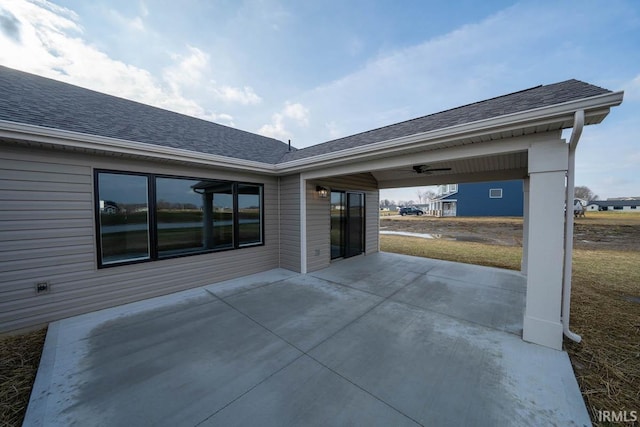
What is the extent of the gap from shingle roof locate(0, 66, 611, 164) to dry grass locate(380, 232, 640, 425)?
2.79 meters

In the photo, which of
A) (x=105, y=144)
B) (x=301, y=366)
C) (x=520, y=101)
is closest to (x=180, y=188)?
(x=105, y=144)

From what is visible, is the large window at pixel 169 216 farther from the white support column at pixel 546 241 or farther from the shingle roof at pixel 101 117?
the white support column at pixel 546 241

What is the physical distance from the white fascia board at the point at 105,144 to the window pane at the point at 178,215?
590 mm

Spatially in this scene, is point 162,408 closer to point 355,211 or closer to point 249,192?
point 249,192

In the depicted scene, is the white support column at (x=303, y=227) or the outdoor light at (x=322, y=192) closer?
the white support column at (x=303, y=227)

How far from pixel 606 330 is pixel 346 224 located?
17.4ft

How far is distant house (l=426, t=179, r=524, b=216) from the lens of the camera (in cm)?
2203

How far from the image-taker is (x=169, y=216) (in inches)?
174

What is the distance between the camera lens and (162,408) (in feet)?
6.10

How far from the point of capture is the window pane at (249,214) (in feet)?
18.0

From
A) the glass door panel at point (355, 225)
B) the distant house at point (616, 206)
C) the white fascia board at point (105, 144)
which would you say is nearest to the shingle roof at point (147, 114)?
the white fascia board at point (105, 144)

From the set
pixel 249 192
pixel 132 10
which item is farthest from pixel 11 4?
pixel 249 192

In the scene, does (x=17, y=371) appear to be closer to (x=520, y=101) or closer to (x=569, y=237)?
(x=569, y=237)

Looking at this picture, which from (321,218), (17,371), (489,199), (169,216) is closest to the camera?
(17,371)
